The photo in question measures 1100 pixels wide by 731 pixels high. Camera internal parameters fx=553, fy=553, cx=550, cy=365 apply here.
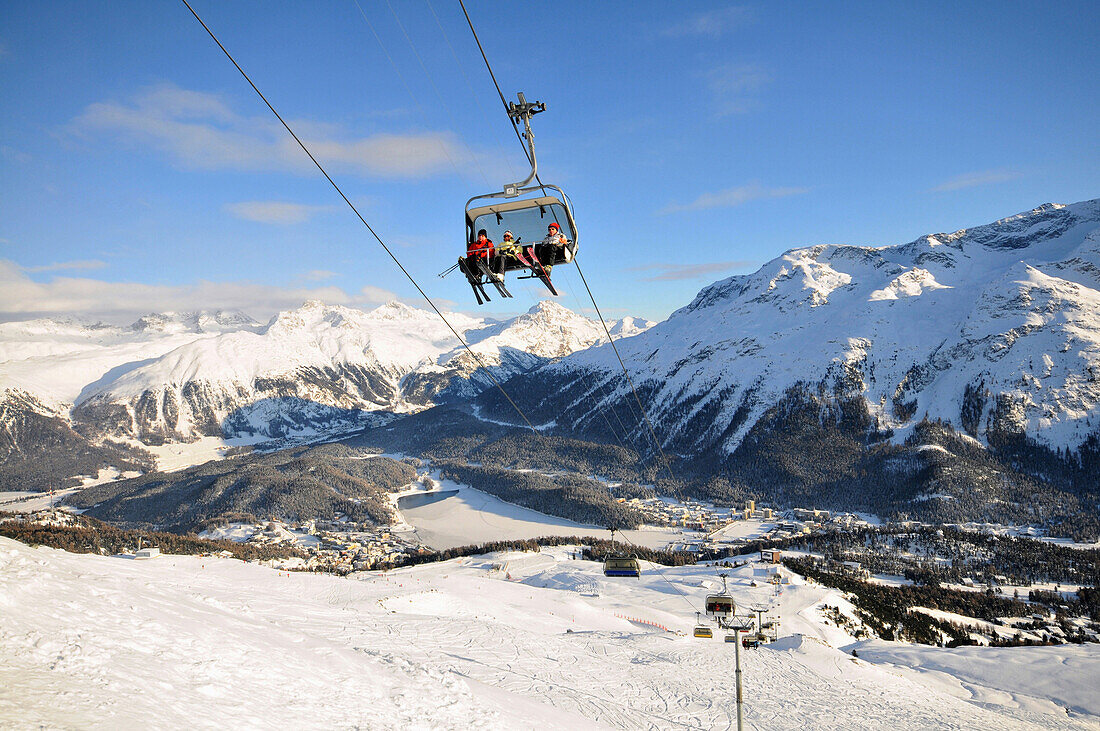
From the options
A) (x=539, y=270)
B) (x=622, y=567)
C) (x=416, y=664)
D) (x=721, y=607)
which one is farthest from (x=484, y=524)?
(x=539, y=270)

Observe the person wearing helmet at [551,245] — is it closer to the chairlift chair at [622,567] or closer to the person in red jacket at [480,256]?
the person in red jacket at [480,256]

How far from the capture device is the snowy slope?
55.8 ft

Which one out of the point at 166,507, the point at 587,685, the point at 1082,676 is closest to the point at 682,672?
the point at 587,685

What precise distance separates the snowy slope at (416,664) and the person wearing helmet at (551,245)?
647 inches

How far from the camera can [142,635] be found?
20.8 m

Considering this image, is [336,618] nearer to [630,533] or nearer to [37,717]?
[37,717]

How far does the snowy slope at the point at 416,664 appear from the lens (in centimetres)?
1702

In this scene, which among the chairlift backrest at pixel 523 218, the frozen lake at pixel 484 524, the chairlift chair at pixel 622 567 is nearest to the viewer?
the chairlift backrest at pixel 523 218

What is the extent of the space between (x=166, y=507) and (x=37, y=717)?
17892 cm

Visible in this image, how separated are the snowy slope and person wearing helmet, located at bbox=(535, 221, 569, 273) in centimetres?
1644

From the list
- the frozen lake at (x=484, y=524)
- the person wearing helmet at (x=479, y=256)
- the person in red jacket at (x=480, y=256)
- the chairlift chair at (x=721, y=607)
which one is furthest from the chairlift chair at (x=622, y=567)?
the frozen lake at (x=484, y=524)

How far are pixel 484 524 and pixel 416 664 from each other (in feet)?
428

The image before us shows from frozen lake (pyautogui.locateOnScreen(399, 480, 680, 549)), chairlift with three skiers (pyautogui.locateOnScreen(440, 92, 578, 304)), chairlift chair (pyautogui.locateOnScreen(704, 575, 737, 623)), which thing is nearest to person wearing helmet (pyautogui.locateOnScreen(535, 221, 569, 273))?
chairlift with three skiers (pyautogui.locateOnScreen(440, 92, 578, 304))

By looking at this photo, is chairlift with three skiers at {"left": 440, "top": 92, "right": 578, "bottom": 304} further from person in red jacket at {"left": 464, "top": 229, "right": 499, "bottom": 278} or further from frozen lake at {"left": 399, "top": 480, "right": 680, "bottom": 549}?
frozen lake at {"left": 399, "top": 480, "right": 680, "bottom": 549}
